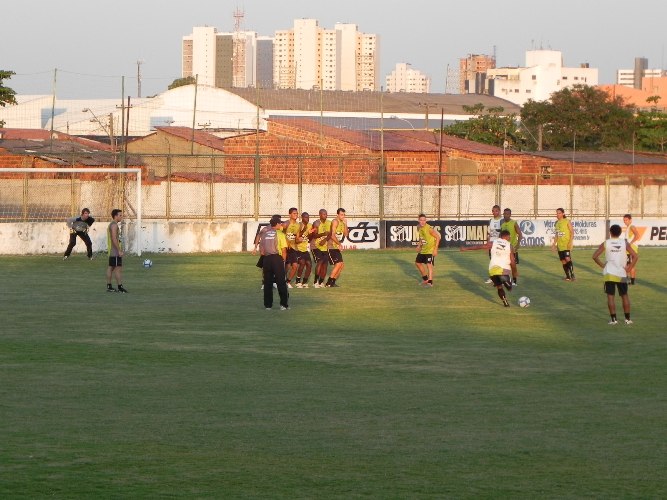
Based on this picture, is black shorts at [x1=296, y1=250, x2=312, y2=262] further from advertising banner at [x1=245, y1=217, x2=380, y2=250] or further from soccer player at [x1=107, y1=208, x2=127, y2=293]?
advertising banner at [x1=245, y1=217, x2=380, y2=250]

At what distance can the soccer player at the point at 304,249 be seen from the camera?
1103 inches

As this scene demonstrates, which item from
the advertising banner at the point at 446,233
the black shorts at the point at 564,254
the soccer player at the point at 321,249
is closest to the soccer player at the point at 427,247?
the soccer player at the point at 321,249

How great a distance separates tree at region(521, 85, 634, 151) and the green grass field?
209 ft

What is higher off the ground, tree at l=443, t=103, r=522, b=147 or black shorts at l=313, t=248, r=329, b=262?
tree at l=443, t=103, r=522, b=147

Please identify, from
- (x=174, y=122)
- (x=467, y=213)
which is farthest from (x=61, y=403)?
(x=174, y=122)

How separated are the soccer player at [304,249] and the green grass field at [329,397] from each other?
189 centimetres

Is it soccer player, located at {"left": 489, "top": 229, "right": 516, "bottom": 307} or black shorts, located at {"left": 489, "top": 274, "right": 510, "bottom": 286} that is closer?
soccer player, located at {"left": 489, "top": 229, "right": 516, "bottom": 307}

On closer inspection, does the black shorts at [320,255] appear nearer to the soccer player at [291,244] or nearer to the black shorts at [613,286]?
the soccer player at [291,244]

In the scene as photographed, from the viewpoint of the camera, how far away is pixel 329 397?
541 inches

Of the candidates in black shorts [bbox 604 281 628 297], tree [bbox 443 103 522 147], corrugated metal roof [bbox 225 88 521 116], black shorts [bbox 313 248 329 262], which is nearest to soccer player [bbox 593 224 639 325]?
black shorts [bbox 604 281 628 297]

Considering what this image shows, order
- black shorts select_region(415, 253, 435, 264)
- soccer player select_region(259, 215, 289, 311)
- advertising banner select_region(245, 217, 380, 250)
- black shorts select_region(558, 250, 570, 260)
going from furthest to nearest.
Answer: advertising banner select_region(245, 217, 380, 250)
black shorts select_region(558, 250, 570, 260)
black shorts select_region(415, 253, 435, 264)
soccer player select_region(259, 215, 289, 311)

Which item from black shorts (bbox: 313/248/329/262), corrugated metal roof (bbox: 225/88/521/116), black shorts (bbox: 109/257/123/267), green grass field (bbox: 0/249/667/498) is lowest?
green grass field (bbox: 0/249/667/498)

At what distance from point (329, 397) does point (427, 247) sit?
1556cm

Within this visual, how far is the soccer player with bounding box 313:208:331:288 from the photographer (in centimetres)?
2833
